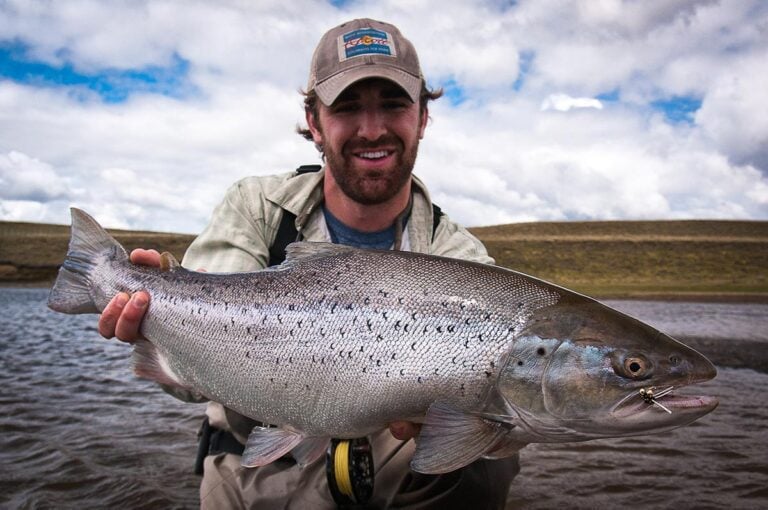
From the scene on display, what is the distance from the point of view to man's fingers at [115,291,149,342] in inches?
122

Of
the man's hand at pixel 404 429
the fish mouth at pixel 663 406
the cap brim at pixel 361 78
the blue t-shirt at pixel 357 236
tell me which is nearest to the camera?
the fish mouth at pixel 663 406

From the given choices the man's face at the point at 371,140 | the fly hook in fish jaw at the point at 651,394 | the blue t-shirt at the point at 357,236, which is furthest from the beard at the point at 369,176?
the fly hook in fish jaw at the point at 651,394

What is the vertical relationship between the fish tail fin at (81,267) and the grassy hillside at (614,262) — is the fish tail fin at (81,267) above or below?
above

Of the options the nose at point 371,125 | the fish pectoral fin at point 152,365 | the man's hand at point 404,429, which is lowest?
the man's hand at point 404,429

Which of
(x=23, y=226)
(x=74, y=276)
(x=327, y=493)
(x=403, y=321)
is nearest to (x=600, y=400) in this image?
(x=403, y=321)

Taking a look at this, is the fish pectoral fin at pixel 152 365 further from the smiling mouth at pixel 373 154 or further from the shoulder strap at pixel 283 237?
the smiling mouth at pixel 373 154

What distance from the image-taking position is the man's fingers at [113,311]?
311cm

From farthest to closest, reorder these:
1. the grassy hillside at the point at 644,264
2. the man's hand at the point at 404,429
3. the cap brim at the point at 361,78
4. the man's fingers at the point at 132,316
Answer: the grassy hillside at the point at 644,264 → the cap brim at the point at 361,78 → the man's fingers at the point at 132,316 → the man's hand at the point at 404,429

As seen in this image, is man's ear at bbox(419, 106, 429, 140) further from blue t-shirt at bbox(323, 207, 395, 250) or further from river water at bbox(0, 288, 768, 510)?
river water at bbox(0, 288, 768, 510)

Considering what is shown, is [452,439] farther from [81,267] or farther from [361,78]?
[361,78]

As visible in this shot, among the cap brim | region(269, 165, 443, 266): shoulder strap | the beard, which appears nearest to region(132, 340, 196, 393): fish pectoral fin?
region(269, 165, 443, 266): shoulder strap

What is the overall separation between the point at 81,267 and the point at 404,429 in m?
2.00

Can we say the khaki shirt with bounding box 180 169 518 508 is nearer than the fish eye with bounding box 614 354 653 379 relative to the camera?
No

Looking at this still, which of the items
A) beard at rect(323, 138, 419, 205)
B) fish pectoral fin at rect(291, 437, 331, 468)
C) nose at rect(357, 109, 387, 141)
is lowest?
fish pectoral fin at rect(291, 437, 331, 468)
